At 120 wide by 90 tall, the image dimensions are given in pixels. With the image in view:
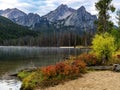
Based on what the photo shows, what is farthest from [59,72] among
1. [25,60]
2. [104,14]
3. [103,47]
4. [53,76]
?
[25,60]

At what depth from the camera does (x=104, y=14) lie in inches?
2483

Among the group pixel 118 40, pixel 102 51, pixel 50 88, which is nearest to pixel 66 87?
pixel 50 88

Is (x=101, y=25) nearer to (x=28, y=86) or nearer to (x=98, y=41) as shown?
(x=98, y=41)

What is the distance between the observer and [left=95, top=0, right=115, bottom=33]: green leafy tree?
6047 cm

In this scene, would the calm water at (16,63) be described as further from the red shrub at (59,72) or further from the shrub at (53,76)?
the red shrub at (59,72)

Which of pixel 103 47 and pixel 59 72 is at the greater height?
pixel 103 47

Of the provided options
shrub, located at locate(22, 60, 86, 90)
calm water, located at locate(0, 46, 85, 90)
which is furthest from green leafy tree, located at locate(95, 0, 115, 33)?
shrub, located at locate(22, 60, 86, 90)

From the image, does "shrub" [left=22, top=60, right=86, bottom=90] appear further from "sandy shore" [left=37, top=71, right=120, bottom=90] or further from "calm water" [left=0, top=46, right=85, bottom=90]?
"calm water" [left=0, top=46, right=85, bottom=90]

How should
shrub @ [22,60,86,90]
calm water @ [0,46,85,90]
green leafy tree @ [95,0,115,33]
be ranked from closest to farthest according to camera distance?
shrub @ [22,60,86,90], calm water @ [0,46,85,90], green leafy tree @ [95,0,115,33]

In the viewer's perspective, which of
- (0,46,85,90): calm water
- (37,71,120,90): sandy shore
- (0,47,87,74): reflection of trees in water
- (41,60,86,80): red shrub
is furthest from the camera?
(0,47,87,74): reflection of trees in water

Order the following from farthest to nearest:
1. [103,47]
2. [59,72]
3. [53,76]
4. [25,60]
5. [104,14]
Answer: [25,60] → [104,14] → [103,47] → [59,72] → [53,76]

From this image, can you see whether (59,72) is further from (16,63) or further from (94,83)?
(16,63)

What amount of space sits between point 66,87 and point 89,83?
208 cm

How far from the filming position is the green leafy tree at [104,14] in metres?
60.5
